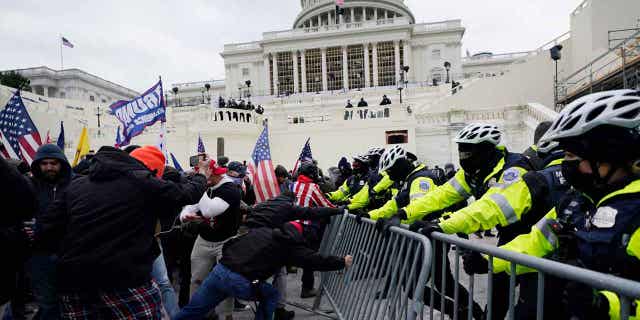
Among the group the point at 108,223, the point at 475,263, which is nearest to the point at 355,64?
the point at 108,223

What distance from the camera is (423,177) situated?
441cm

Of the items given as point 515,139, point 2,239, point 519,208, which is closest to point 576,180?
point 519,208

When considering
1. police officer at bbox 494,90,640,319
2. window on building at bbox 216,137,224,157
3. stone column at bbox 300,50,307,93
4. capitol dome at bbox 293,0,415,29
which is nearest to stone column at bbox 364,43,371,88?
stone column at bbox 300,50,307,93

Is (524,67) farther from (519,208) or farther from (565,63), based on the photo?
(519,208)

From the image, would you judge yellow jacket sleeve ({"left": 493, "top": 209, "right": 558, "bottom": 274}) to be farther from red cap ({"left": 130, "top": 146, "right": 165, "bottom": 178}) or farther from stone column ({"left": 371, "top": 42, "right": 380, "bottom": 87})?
stone column ({"left": 371, "top": 42, "right": 380, "bottom": 87})

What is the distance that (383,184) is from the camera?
589cm

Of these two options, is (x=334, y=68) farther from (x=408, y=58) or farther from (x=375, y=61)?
(x=408, y=58)

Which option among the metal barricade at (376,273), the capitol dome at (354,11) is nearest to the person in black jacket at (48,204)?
the metal barricade at (376,273)

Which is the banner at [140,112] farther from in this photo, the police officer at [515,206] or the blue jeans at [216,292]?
the police officer at [515,206]

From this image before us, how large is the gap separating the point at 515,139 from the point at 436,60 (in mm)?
45109

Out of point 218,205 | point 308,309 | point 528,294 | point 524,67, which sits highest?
point 524,67

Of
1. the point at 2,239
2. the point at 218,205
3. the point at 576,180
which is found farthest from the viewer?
the point at 218,205

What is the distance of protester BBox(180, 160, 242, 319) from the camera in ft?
14.1

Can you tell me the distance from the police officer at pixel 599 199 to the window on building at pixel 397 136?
18.3 m
